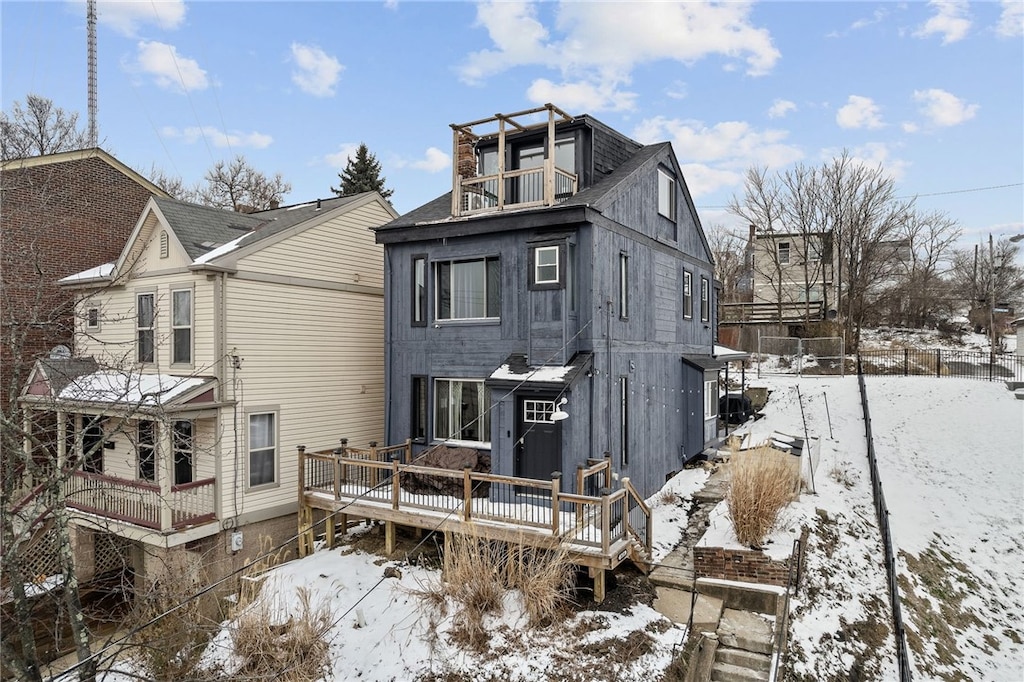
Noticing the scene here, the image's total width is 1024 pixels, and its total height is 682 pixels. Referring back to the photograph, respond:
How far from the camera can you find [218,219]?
632 inches

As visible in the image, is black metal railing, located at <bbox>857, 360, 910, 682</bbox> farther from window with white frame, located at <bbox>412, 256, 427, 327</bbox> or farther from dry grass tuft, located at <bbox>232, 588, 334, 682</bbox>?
window with white frame, located at <bbox>412, 256, 427, 327</bbox>

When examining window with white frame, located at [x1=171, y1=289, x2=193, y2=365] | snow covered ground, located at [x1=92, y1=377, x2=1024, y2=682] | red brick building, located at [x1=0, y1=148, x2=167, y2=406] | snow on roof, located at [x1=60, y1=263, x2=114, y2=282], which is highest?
red brick building, located at [x1=0, y1=148, x2=167, y2=406]

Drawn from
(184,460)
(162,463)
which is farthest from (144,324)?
(162,463)

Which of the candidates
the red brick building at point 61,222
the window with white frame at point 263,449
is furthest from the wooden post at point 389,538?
the red brick building at point 61,222

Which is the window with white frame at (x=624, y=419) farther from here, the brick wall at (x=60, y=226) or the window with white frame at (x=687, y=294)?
the brick wall at (x=60, y=226)

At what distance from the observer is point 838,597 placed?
10.7 m

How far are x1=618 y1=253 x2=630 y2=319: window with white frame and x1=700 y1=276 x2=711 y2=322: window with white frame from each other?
6.34m

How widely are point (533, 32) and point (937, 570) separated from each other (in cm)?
1629

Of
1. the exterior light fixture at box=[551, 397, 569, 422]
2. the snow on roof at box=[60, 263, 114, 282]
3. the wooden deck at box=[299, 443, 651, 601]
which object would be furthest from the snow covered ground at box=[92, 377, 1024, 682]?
the snow on roof at box=[60, 263, 114, 282]

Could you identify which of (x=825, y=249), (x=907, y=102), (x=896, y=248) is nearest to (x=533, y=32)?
(x=907, y=102)

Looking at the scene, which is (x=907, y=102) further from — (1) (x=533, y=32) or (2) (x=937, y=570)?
(2) (x=937, y=570)

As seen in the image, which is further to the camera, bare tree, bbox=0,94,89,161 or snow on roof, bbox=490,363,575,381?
bare tree, bbox=0,94,89,161

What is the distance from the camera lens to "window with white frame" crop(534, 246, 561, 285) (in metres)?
12.5

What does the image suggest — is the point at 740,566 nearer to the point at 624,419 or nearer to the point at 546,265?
the point at 624,419
